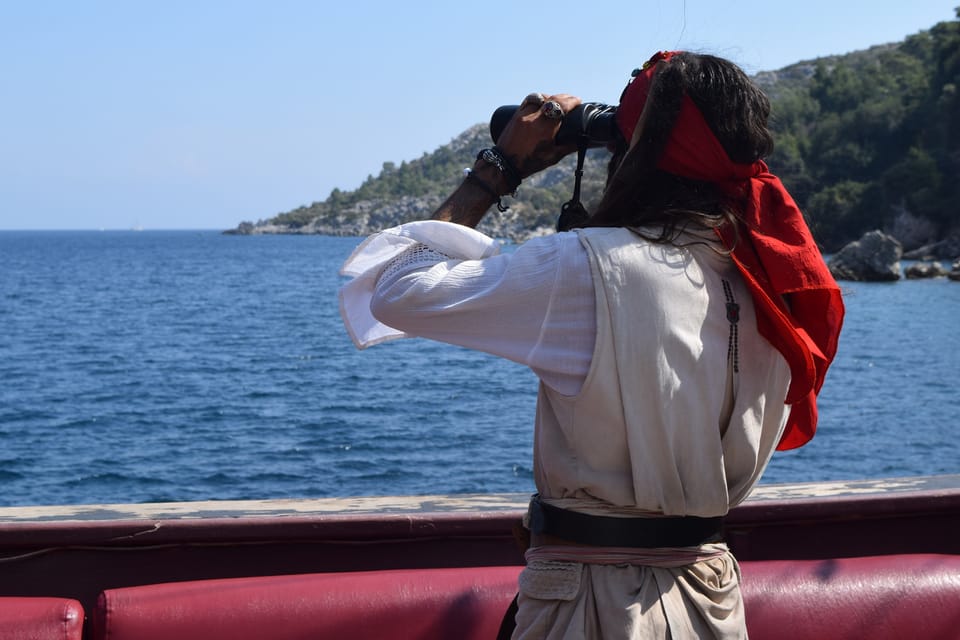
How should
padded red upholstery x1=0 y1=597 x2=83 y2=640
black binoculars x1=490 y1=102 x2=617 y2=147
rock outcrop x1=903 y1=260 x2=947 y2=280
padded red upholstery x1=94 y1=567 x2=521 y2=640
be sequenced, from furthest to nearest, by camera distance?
1. rock outcrop x1=903 y1=260 x2=947 y2=280
2. padded red upholstery x1=94 y1=567 x2=521 y2=640
3. padded red upholstery x1=0 y1=597 x2=83 y2=640
4. black binoculars x1=490 y1=102 x2=617 y2=147

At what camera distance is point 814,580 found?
2.37 m

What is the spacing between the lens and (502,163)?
60.8 inches

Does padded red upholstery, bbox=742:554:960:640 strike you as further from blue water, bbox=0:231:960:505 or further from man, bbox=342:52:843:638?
blue water, bbox=0:231:960:505

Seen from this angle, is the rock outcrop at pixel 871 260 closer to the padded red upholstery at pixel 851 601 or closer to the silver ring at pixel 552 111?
the padded red upholstery at pixel 851 601

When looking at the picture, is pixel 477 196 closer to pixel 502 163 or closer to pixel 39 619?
pixel 502 163

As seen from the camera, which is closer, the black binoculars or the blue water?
the black binoculars

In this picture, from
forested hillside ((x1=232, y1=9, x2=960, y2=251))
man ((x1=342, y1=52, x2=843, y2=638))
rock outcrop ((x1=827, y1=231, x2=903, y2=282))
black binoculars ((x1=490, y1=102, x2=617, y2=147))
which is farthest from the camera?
forested hillside ((x1=232, y1=9, x2=960, y2=251))

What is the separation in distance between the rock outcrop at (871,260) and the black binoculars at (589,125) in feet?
155

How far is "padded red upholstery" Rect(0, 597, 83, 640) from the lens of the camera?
6.77 ft

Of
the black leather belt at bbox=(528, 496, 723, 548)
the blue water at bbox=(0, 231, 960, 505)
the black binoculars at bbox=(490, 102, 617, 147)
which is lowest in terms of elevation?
the blue water at bbox=(0, 231, 960, 505)

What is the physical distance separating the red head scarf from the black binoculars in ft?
0.19

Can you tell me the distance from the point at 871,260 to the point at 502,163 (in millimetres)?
48612

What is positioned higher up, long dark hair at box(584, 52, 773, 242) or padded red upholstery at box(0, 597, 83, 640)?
long dark hair at box(584, 52, 773, 242)

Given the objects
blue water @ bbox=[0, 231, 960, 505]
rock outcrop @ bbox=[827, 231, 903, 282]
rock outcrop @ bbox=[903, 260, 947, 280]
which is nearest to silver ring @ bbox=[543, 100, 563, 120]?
blue water @ bbox=[0, 231, 960, 505]
